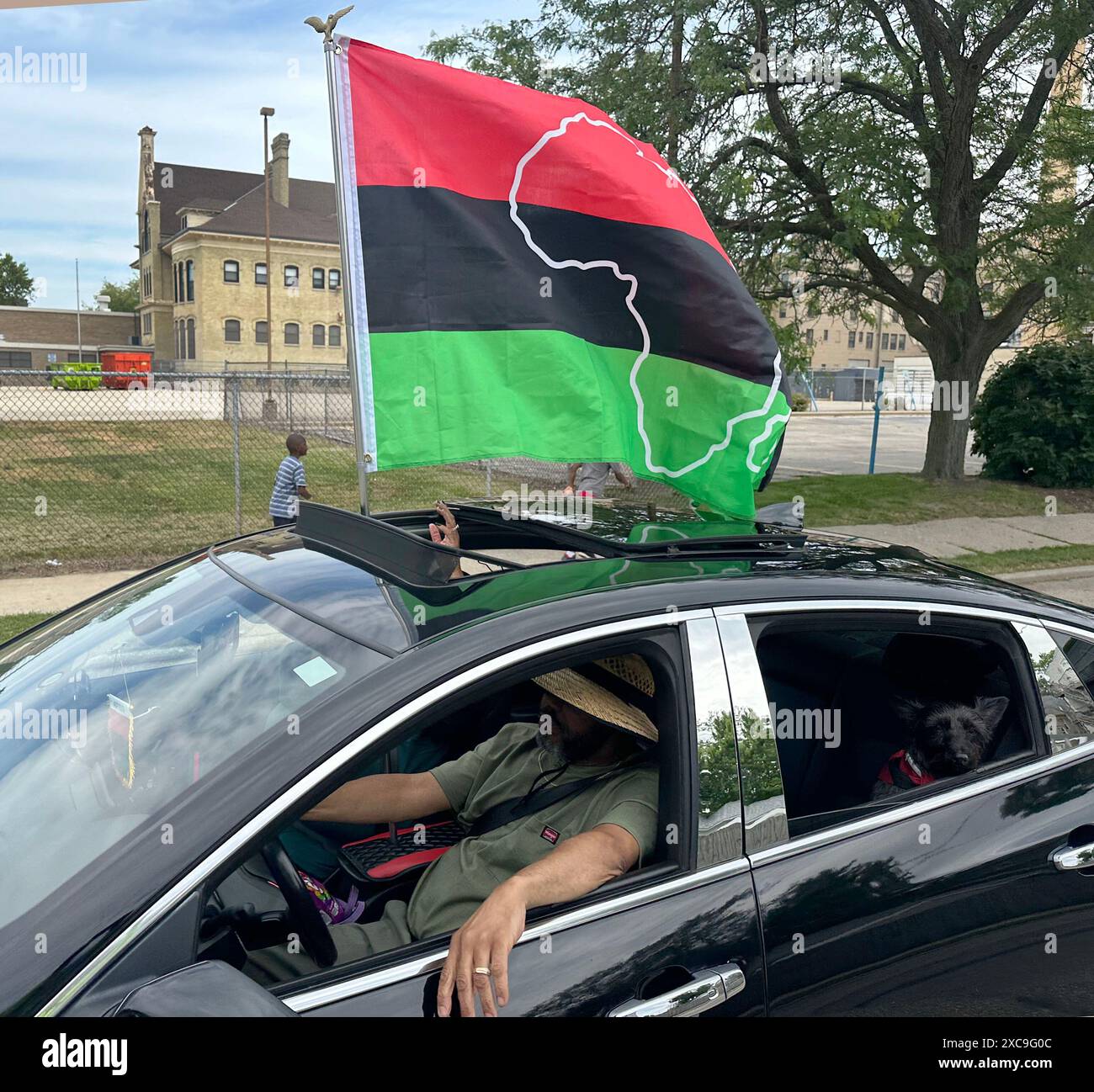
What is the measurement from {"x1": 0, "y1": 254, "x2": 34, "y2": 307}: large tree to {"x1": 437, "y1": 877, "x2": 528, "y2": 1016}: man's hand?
103 metres

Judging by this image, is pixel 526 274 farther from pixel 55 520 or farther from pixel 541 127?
pixel 55 520

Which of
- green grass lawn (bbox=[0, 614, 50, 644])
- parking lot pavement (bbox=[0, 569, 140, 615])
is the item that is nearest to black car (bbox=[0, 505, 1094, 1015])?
green grass lawn (bbox=[0, 614, 50, 644])

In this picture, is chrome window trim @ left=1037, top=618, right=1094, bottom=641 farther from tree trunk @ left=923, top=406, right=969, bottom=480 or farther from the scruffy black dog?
tree trunk @ left=923, top=406, right=969, bottom=480

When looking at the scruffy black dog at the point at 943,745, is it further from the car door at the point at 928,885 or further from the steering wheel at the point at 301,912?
the steering wheel at the point at 301,912

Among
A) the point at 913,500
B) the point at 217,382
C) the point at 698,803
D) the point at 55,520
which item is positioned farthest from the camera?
the point at 217,382

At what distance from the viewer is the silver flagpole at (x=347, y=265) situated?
321 cm

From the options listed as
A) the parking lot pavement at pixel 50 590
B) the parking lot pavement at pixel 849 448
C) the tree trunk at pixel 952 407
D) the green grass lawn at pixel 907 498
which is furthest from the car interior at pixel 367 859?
the tree trunk at pixel 952 407

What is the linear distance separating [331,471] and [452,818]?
46.8ft

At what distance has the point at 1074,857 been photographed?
2477 mm

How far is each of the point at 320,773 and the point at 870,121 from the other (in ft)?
46.2

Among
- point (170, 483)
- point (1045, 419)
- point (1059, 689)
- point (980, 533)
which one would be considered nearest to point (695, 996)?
point (1059, 689)

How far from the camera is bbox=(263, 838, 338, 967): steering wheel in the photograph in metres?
→ 2.15

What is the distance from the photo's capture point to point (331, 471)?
55.0ft
